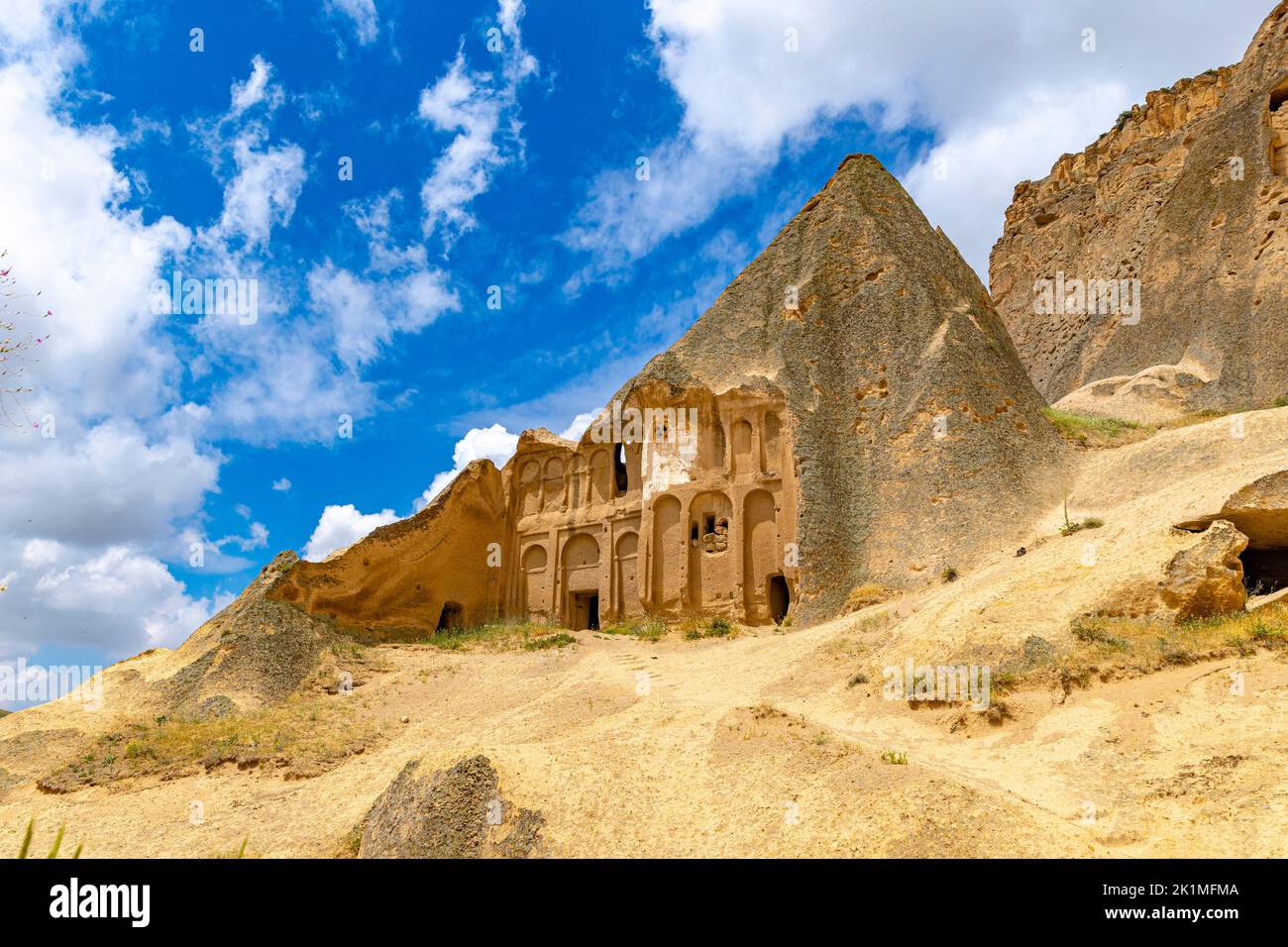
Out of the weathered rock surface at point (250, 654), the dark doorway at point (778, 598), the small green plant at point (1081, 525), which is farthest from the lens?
the dark doorway at point (778, 598)

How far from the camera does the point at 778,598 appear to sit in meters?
24.8

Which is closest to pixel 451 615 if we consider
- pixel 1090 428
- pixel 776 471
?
pixel 776 471

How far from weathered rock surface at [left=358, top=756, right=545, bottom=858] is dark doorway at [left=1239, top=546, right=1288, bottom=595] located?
43.7ft

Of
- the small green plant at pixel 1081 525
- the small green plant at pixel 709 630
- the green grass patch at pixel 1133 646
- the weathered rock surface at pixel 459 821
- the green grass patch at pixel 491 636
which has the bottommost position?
the weathered rock surface at pixel 459 821

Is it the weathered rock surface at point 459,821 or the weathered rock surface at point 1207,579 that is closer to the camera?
the weathered rock surface at point 459,821

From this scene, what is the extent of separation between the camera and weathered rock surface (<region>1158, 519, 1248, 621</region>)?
13.0 metres

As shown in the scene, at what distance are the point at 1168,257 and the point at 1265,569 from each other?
23504mm

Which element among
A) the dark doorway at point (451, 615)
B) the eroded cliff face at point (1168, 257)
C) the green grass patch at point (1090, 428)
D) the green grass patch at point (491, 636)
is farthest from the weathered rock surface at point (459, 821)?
the eroded cliff face at point (1168, 257)

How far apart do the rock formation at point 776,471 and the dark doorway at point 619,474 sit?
0.08 metres

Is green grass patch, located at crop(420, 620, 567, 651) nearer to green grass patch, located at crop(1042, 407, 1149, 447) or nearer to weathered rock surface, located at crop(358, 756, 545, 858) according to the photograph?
weathered rock surface, located at crop(358, 756, 545, 858)

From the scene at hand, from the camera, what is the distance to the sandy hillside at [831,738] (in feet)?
28.4

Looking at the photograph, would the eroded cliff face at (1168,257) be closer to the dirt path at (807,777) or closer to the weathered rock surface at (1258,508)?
the weathered rock surface at (1258,508)

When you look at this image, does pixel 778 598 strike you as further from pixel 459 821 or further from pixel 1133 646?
pixel 459 821

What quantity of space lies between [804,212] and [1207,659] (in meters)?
22.7
